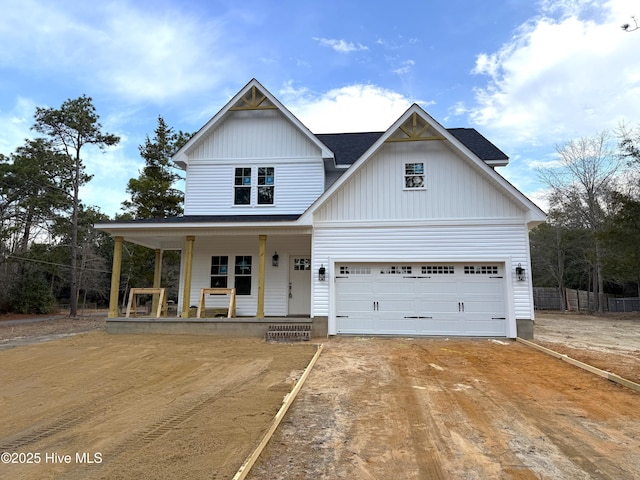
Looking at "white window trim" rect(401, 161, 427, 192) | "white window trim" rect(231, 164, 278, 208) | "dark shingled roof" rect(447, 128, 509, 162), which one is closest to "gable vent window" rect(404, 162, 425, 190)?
"white window trim" rect(401, 161, 427, 192)

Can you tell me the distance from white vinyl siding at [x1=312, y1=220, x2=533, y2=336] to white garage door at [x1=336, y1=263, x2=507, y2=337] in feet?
0.96

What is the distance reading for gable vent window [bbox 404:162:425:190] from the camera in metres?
11.6

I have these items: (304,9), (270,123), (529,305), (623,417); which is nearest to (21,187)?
(270,123)

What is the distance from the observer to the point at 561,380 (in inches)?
256

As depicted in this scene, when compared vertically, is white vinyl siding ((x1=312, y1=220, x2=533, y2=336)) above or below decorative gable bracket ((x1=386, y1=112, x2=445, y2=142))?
below

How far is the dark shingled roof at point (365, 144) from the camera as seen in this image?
543 inches

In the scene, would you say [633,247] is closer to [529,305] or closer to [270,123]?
[529,305]

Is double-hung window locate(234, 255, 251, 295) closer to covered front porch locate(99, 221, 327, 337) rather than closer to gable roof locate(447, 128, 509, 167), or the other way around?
covered front porch locate(99, 221, 327, 337)

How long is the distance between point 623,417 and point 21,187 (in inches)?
1280

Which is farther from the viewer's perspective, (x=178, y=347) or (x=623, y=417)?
(x=178, y=347)

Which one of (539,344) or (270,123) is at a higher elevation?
(270,123)

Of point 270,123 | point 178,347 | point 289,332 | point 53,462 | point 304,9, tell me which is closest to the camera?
point 53,462

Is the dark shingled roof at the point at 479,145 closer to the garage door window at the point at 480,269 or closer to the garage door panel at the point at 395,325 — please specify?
the garage door window at the point at 480,269

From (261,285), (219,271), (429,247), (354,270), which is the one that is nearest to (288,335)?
(261,285)
